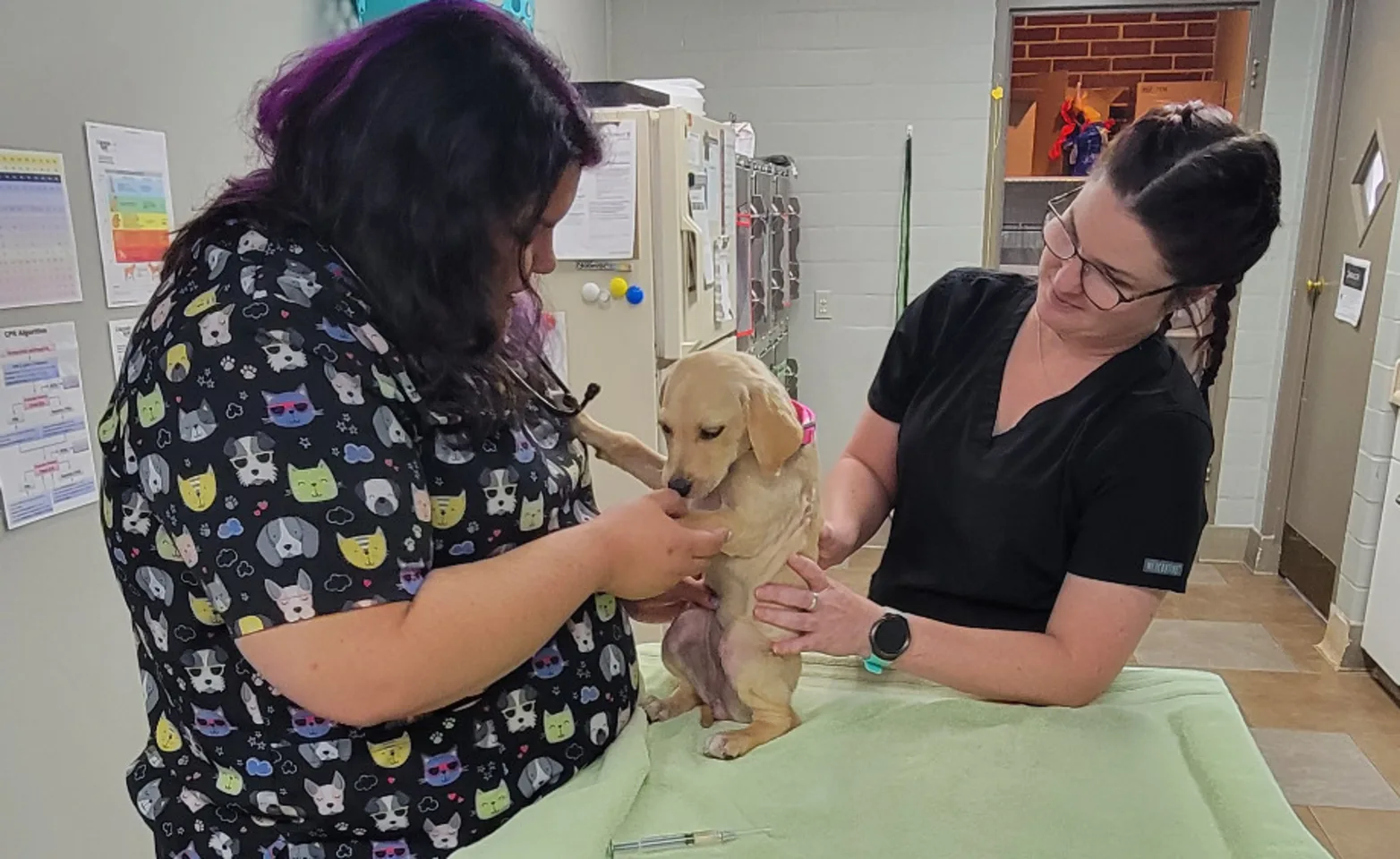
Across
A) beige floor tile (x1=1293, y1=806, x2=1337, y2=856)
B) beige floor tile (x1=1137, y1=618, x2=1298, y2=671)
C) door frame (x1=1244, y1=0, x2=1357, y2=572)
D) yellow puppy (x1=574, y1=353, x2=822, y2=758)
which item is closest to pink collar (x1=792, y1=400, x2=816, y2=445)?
yellow puppy (x1=574, y1=353, x2=822, y2=758)

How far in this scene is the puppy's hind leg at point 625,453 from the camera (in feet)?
4.07

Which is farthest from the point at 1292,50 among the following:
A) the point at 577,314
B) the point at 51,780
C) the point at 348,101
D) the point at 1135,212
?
the point at 51,780

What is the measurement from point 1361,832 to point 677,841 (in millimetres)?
2269

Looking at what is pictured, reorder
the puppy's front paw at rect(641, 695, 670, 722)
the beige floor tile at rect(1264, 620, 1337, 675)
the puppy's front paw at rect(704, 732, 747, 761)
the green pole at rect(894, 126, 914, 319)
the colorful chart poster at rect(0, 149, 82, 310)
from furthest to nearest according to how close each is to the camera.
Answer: the green pole at rect(894, 126, 914, 319) < the beige floor tile at rect(1264, 620, 1337, 675) < the colorful chart poster at rect(0, 149, 82, 310) < the puppy's front paw at rect(641, 695, 670, 722) < the puppy's front paw at rect(704, 732, 747, 761)

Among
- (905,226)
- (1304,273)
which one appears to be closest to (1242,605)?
(1304,273)

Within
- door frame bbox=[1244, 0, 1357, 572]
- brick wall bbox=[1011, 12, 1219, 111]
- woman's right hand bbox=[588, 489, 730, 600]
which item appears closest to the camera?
woman's right hand bbox=[588, 489, 730, 600]

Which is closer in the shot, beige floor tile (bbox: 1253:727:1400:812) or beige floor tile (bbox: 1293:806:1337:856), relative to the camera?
beige floor tile (bbox: 1293:806:1337:856)

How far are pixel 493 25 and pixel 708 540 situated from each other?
52 cm

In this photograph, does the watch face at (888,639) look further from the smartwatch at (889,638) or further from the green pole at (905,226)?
the green pole at (905,226)

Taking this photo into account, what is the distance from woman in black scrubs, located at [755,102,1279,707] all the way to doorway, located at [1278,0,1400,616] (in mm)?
2541

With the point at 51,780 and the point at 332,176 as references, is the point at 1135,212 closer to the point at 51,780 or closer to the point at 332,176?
the point at 332,176

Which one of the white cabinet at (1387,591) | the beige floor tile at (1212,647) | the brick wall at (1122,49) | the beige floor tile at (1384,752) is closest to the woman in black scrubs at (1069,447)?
the beige floor tile at (1384,752)

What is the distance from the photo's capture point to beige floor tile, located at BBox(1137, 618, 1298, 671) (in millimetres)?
3393

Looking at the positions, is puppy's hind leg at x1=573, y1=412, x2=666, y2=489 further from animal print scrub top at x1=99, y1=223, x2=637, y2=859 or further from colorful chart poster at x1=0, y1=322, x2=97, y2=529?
colorful chart poster at x1=0, y1=322, x2=97, y2=529
